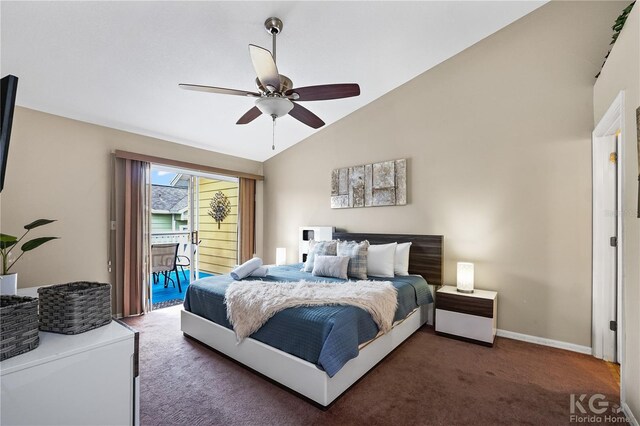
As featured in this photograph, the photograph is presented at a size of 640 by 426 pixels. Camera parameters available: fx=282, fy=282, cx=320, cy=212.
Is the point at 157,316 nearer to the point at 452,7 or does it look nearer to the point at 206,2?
the point at 206,2

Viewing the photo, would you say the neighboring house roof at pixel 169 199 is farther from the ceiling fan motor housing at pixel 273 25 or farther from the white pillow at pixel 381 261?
the white pillow at pixel 381 261

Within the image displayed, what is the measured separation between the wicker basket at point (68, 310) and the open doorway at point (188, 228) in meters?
3.29

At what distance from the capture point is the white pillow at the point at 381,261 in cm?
336

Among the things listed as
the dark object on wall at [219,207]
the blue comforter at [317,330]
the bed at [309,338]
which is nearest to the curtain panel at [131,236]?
the bed at [309,338]

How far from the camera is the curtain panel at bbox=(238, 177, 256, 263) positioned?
5.39m

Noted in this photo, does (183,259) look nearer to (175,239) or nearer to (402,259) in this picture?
(175,239)

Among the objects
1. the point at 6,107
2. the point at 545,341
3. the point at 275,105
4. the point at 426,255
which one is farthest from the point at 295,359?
the point at 545,341

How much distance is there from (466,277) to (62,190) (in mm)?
4761

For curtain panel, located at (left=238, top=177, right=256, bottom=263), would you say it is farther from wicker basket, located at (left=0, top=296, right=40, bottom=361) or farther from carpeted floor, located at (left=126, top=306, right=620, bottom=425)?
wicker basket, located at (left=0, top=296, right=40, bottom=361)

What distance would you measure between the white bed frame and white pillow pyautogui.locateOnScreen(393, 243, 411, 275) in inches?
22.9

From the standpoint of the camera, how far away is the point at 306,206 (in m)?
5.04

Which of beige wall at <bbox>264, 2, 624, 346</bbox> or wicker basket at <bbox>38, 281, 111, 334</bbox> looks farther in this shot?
beige wall at <bbox>264, 2, 624, 346</bbox>

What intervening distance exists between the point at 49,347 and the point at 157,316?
3226 millimetres

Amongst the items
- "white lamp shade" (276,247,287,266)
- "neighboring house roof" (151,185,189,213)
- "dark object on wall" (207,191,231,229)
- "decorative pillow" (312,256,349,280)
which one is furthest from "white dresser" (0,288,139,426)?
"dark object on wall" (207,191,231,229)
